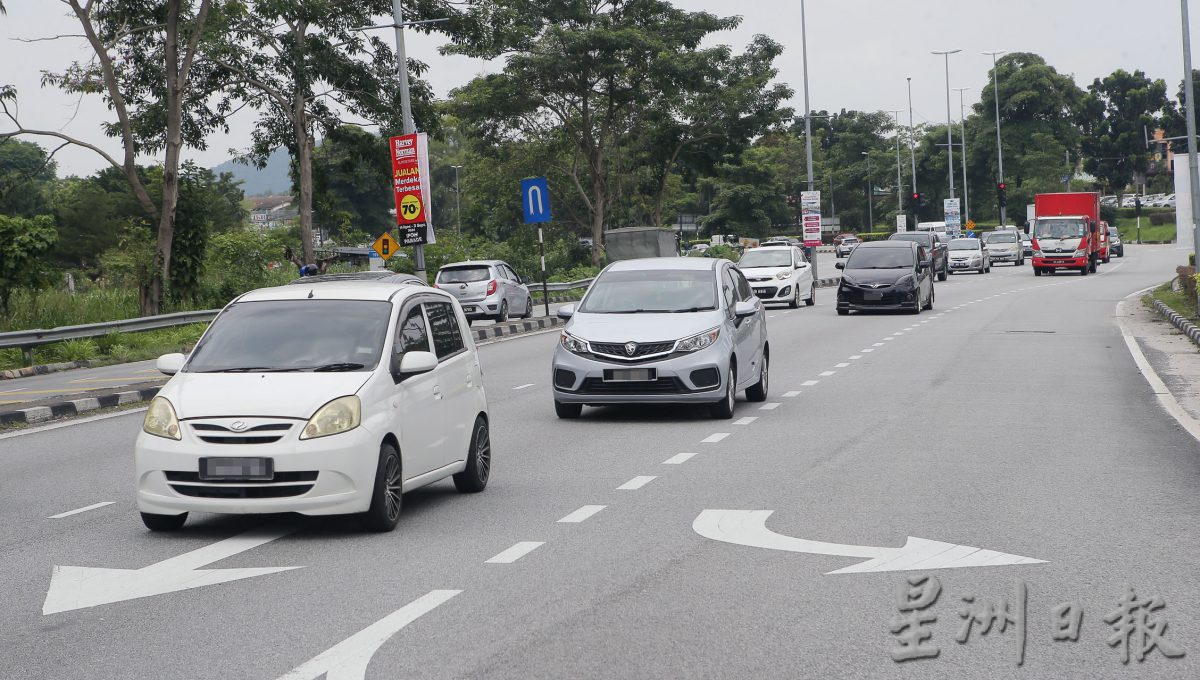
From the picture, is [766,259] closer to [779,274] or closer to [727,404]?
[779,274]

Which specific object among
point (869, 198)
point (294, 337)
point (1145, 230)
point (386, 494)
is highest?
point (869, 198)

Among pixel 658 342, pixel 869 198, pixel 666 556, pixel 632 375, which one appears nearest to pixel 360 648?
pixel 666 556

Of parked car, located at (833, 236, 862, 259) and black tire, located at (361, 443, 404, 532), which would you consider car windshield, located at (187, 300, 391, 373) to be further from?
parked car, located at (833, 236, 862, 259)

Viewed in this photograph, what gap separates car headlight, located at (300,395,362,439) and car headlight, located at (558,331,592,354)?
5962 mm

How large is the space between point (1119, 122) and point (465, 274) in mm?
93480

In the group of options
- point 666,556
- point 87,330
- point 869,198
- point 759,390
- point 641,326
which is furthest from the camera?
point 869,198

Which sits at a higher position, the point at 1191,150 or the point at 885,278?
the point at 1191,150

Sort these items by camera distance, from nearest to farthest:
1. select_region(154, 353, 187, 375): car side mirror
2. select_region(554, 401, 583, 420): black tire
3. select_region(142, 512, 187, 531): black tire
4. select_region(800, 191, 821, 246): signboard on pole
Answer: select_region(142, 512, 187, 531): black tire → select_region(154, 353, 187, 375): car side mirror → select_region(554, 401, 583, 420): black tire → select_region(800, 191, 821, 246): signboard on pole

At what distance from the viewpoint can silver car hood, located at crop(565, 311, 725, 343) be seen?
1397cm

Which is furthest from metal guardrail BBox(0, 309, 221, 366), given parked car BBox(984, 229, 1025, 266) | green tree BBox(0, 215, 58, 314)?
parked car BBox(984, 229, 1025, 266)

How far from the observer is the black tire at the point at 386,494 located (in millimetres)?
8250

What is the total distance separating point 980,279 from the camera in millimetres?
55906

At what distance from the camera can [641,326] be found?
14219 mm

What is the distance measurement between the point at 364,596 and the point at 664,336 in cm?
758
